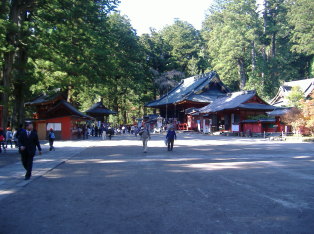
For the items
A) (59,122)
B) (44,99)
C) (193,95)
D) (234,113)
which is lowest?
(59,122)

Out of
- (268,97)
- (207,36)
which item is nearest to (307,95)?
(268,97)

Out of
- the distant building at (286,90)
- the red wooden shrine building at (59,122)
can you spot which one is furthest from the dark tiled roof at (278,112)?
the red wooden shrine building at (59,122)

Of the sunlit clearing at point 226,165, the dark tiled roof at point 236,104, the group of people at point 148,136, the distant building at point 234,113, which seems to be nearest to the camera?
the sunlit clearing at point 226,165

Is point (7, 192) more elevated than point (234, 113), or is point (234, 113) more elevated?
point (234, 113)

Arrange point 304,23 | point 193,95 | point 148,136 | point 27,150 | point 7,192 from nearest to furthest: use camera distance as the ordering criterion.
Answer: point 7,192
point 27,150
point 148,136
point 304,23
point 193,95

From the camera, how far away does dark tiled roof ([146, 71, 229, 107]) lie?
165 ft

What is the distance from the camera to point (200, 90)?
168ft

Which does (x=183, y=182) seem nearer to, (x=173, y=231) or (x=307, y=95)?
(x=173, y=231)

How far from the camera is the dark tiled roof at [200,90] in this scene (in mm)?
50153

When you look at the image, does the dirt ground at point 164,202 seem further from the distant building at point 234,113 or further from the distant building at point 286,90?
the distant building at point 286,90

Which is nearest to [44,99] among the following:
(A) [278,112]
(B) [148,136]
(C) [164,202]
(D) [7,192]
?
(B) [148,136]

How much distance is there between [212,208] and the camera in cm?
551

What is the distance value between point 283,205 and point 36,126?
26909mm

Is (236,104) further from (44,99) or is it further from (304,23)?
(304,23)
